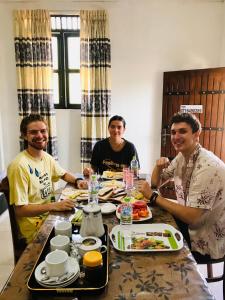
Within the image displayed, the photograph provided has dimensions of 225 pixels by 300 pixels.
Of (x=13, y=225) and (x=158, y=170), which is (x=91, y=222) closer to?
(x=13, y=225)

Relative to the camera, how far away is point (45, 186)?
1.67 m

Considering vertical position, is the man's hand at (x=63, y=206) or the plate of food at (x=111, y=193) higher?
the man's hand at (x=63, y=206)

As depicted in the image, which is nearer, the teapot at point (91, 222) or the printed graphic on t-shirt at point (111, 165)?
the teapot at point (91, 222)

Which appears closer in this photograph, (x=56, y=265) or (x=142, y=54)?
(x=56, y=265)

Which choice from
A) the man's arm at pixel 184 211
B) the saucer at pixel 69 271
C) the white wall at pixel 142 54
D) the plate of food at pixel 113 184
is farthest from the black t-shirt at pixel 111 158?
the saucer at pixel 69 271

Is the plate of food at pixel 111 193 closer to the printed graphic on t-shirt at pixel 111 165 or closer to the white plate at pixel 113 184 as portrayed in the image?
the white plate at pixel 113 184

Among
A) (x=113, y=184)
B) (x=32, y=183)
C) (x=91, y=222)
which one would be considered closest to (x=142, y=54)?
(x=113, y=184)

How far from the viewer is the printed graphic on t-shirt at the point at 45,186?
1639mm

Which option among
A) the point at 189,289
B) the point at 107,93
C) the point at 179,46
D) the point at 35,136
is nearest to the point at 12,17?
the point at 107,93

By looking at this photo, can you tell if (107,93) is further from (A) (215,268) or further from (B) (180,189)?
(A) (215,268)

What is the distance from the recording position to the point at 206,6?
3.23m

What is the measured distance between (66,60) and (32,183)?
2413mm

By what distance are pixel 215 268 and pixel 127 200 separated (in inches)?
51.7

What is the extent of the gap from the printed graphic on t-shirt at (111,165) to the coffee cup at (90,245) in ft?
4.37
